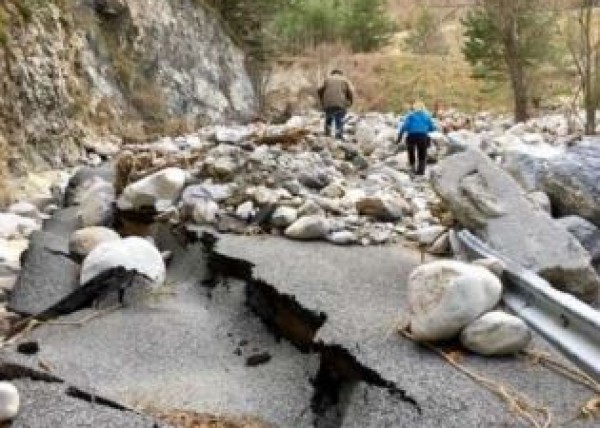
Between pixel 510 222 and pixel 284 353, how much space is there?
7.25 feet

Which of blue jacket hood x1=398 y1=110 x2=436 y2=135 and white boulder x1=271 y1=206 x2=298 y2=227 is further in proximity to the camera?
blue jacket hood x1=398 y1=110 x2=436 y2=135

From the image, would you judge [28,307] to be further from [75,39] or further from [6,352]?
[75,39]

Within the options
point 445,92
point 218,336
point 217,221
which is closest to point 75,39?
point 217,221

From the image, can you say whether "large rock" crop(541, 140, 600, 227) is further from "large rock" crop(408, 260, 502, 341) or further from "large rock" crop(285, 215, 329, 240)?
"large rock" crop(408, 260, 502, 341)

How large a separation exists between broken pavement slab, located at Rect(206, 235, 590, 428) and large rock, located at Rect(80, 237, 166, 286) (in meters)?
0.65

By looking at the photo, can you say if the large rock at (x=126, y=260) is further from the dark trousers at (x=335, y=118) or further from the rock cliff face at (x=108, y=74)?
the dark trousers at (x=335, y=118)

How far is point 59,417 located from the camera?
454 cm

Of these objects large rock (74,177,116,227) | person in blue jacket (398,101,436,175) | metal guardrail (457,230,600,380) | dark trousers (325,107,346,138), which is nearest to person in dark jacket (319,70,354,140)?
dark trousers (325,107,346,138)

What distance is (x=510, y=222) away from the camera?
22.7ft

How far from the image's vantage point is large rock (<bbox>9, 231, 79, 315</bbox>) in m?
6.81

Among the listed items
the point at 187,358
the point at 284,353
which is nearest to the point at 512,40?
the point at 284,353

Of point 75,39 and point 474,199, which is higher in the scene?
point 75,39

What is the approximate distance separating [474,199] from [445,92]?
113ft

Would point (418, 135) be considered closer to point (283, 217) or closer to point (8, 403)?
point (283, 217)
